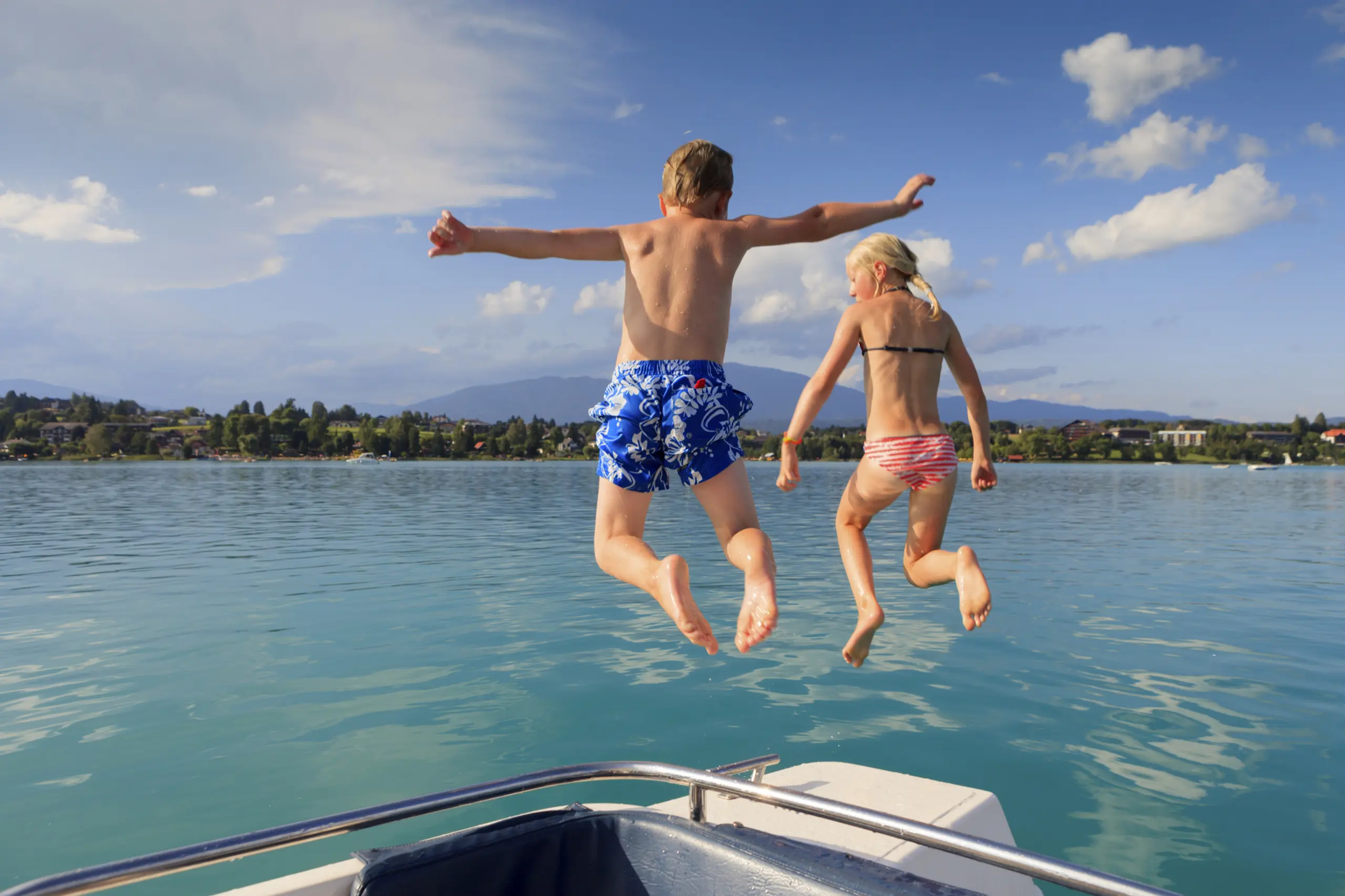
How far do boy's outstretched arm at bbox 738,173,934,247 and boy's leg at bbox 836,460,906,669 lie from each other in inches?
36.4

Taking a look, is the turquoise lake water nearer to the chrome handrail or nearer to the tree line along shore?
the chrome handrail

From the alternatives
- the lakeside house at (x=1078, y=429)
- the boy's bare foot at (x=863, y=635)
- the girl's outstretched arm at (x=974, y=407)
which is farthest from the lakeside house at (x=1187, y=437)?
the boy's bare foot at (x=863, y=635)

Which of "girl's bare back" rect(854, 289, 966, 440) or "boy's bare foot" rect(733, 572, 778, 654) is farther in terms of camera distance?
"girl's bare back" rect(854, 289, 966, 440)

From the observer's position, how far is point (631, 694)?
13.6 metres

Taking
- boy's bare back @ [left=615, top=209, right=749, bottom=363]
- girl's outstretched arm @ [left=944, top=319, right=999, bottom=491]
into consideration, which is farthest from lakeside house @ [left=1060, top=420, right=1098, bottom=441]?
boy's bare back @ [left=615, top=209, right=749, bottom=363]

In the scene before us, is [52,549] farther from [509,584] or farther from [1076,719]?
[1076,719]

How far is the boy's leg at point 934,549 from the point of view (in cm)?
317

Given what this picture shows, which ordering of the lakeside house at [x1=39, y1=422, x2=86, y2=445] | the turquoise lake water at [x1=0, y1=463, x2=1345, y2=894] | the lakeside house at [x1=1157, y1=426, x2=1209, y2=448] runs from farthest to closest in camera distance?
the lakeside house at [x1=39, y1=422, x2=86, y2=445] < the lakeside house at [x1=1157, y1=426, x2=1209, y2=448] < the turquoise lake water at [x1=0, y1=463, x2=1345, y2=894]

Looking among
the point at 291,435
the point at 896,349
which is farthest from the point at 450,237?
the point at 291,435

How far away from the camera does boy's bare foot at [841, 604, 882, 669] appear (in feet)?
10.6

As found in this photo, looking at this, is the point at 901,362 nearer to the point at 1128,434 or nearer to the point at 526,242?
the point at 526,242

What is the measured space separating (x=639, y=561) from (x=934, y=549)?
116cm

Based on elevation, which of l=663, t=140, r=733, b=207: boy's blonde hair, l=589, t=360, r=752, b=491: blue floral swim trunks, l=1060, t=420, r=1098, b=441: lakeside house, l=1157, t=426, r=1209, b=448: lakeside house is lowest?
l=589, t=360, r=752, b=491: blue floral swim trunks

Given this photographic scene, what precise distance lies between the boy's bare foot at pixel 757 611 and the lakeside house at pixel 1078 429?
21.2 feet
